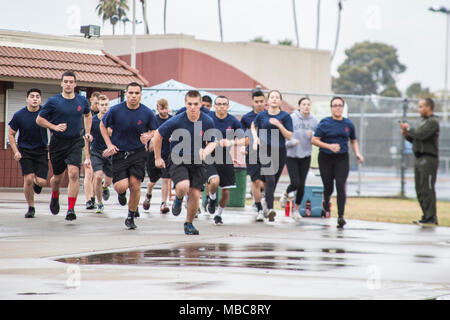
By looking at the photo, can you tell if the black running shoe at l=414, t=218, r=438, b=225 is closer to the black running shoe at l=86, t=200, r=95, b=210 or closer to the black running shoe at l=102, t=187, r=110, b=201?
the black running shoe at l=86, t=200, r=95, b=210

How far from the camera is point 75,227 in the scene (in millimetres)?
12320

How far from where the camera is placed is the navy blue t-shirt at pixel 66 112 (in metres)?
13.0

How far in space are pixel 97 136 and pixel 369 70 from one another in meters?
86.4

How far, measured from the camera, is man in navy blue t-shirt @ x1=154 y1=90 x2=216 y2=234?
37.3ft

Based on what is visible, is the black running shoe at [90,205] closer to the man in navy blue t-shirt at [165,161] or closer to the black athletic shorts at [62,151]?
the man in navy blue t-shirt at [165,161]

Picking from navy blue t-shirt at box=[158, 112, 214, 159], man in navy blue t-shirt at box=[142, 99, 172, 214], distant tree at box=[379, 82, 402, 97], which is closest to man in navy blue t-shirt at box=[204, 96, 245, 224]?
man in navy blue t-shirt at box=[142, 99, 172, 214]

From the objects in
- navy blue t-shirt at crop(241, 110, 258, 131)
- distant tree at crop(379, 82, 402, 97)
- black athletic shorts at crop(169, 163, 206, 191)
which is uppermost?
distant tree at crop(379, 82, 402, 97)

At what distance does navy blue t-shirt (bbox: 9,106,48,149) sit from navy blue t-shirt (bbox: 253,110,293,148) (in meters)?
3.38

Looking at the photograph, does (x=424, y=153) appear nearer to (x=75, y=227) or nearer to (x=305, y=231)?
(x=305, y=231)

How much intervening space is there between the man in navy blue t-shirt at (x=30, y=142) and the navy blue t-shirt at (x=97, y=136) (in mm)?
1517

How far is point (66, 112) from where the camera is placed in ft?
42.8

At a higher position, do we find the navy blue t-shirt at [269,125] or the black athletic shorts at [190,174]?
the navy blue t-shirt at [269,125]

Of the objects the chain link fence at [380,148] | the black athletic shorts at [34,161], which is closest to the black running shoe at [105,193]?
the black athletic shorts at [34,161]

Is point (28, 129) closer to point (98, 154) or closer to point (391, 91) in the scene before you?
point (98, 154)
